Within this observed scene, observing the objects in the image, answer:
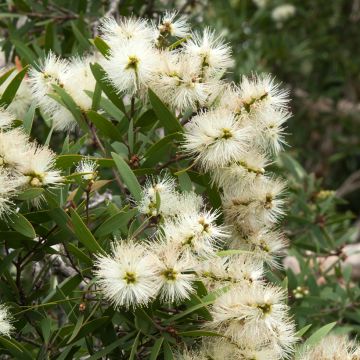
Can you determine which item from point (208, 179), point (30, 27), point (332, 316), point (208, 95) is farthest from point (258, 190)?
point (30, 27)

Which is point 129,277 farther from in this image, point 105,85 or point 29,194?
point 105,85

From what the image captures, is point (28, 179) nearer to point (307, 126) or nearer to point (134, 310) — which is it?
point (134, 310)

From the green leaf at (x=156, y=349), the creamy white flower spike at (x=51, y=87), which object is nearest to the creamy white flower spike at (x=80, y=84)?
the creamy white flower spike at (x=51, y=87)

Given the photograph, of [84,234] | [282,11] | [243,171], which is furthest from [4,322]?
[282,11]

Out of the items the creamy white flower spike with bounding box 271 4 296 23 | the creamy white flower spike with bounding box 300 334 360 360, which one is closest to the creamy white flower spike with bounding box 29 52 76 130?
the creamy white flower spike with bounding box 300 334 360 360

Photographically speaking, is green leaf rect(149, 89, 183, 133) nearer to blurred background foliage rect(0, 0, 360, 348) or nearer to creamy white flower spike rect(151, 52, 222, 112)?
creamy white flower spike rect(151, 52, 222, 112)
